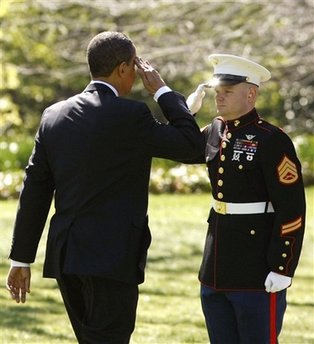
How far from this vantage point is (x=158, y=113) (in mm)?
Answer: 24625

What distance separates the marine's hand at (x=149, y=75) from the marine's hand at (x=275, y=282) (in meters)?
0.87

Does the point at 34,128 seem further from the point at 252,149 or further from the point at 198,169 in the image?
the point at 252,149

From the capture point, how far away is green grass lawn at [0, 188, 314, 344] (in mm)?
7672

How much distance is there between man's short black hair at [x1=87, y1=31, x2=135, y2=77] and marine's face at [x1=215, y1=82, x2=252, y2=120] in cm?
47

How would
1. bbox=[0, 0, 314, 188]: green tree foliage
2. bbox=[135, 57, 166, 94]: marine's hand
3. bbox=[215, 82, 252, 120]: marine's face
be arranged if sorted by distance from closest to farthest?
bbox=[135, 57, 166, 94]: marine's hand
bbox=[215, 82, 252, 120]: marine's face
bbox=[0, 0, 314, 188]: green tree foliage

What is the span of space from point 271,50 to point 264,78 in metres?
10.5

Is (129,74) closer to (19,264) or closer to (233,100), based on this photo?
(233,100)

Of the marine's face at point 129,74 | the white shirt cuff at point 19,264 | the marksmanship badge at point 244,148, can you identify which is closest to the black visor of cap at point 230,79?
the marksmanship badge at point 244,148

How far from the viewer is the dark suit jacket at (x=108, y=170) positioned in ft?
14.5

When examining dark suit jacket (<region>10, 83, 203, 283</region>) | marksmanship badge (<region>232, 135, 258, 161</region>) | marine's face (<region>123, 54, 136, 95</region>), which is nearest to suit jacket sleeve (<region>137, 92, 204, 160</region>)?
dark suit jacket (<region>10, 83, 203, 283</region>)

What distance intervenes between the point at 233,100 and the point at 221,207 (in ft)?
1.47

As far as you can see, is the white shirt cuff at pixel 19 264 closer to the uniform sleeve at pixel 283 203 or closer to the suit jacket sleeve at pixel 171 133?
the suit jacket sleeve at pixel 171 133

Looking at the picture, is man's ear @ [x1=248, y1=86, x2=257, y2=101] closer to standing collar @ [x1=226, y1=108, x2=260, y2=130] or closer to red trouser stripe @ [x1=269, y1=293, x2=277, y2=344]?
standing collar @ [x1=226, y1=108, x2=260, y2=130]

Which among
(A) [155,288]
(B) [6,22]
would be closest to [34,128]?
(B) [6,22]
